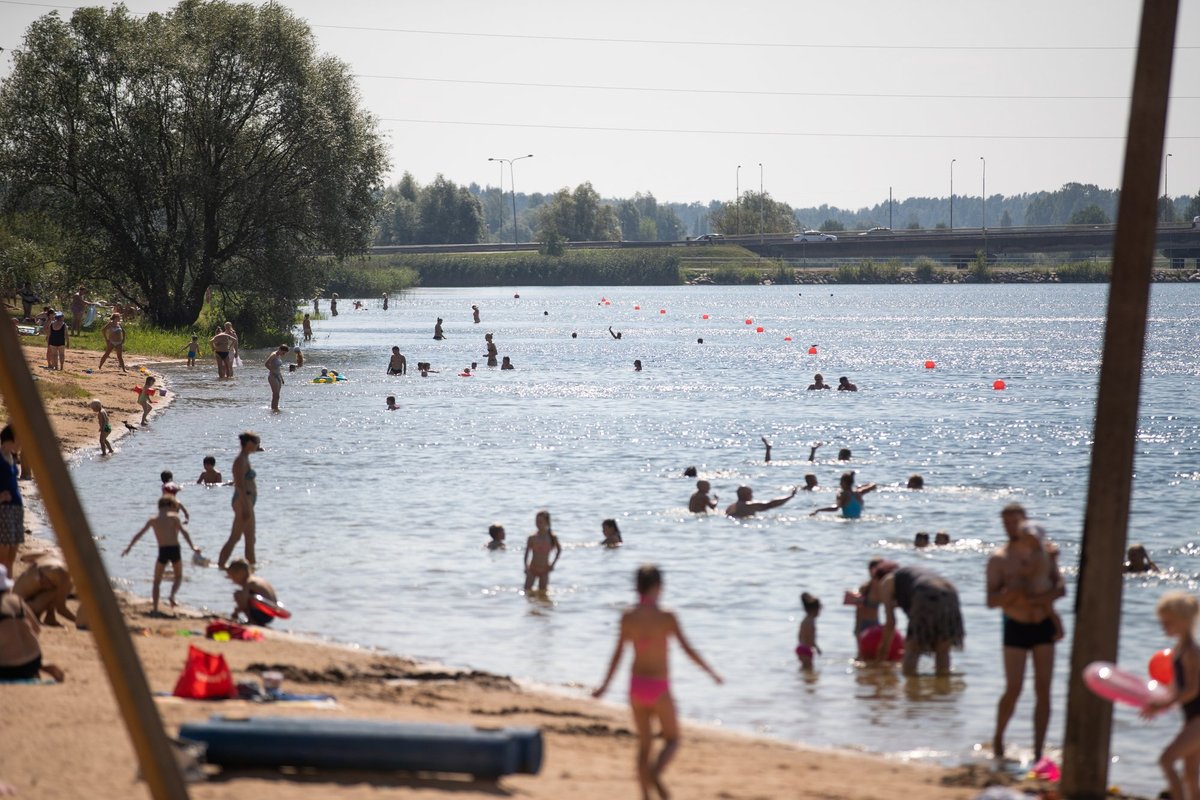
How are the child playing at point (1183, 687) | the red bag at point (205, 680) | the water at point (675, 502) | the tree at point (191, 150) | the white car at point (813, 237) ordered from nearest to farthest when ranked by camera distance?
the child playing at point (1183, 687)
the red bag at point (205, 680)
the water at point (675, 502)
the tree at point (191, 150)
the white car at point (813, 237)

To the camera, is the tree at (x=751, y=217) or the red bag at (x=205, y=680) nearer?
the red bag at (x=205, y=680)

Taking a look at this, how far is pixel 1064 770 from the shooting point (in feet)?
26.3

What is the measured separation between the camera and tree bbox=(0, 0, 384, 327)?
47906 millimetres

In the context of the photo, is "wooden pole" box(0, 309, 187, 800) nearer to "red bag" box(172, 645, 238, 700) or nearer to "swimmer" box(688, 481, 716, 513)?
"red bag" box(172, 645, 238, 700)

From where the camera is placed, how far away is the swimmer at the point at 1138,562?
17.1 meters

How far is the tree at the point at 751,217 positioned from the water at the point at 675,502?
126488 millimetres

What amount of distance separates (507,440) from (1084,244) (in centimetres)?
11214

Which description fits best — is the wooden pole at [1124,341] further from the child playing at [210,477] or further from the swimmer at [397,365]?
the swimmer at [397,365]

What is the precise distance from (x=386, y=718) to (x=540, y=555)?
6.38 m

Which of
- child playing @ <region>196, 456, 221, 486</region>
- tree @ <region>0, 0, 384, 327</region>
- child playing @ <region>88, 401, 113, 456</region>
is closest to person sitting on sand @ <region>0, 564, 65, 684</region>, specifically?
child playing @ <region>196, 456, 221, 486</region>

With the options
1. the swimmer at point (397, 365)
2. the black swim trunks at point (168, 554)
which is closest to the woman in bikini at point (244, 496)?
the black swim trunks at point (168, 554)

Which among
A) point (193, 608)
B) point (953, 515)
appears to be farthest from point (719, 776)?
point (953, 515)

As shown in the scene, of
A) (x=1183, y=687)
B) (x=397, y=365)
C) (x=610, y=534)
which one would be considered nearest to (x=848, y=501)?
(x=610, y=534)

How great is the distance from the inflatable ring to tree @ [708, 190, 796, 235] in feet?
560
